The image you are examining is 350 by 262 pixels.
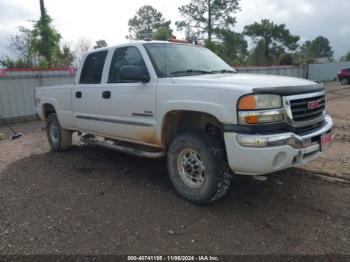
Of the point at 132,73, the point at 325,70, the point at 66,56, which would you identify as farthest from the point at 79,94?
the point at 325,70

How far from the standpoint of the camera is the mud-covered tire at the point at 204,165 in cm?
352

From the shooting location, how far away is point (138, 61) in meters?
4.43

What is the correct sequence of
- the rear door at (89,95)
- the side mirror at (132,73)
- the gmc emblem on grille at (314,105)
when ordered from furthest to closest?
the rear door at (89,95), the side mirror at (132,73), the gmc emblem on grille at (314,105)

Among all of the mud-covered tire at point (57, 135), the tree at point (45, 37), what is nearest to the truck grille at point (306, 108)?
the mud-covered tire at point (57, 135)

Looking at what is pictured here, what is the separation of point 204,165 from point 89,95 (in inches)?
100

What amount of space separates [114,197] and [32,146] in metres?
4.35

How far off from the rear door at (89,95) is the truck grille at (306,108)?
115 inches

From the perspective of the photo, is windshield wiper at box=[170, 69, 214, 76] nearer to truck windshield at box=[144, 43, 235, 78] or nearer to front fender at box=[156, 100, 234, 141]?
truck windshield at box=[144, 43, 235, 78]

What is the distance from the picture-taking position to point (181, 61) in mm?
4387

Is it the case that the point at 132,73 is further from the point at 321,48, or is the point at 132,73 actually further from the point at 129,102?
the point at 321,48

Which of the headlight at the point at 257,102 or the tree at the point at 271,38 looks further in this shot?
the tree at the point at 271,38

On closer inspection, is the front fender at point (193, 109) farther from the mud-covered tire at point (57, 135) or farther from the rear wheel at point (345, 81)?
the rear wheel at point (345, 81)

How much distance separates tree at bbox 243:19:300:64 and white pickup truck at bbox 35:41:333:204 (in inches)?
2040

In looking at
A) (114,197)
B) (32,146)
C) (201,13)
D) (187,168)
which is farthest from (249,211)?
(201,13)
